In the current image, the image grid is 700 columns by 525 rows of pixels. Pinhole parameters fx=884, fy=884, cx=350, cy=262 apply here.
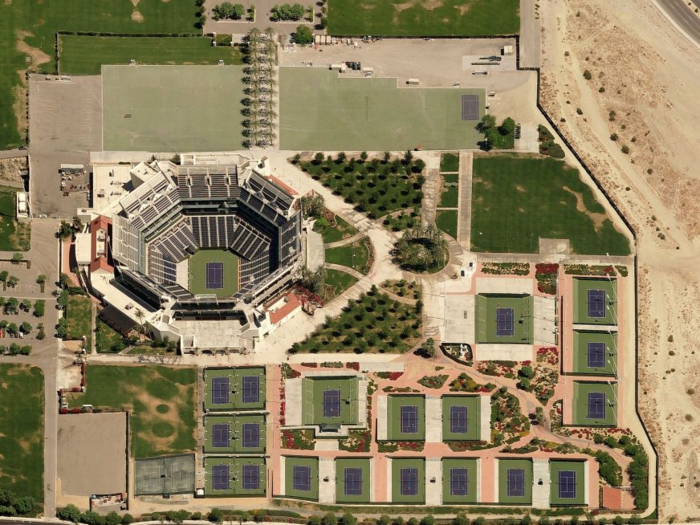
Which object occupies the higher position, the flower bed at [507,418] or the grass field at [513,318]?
the grass field at [513,318]

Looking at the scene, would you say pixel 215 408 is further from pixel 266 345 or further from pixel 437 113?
pixel 437 113

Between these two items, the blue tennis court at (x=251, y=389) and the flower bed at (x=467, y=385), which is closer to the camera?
the blue tennis court at (x=251, y=389)

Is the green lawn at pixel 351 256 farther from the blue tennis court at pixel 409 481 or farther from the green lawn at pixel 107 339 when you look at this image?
the green lawn at pixel 107 339

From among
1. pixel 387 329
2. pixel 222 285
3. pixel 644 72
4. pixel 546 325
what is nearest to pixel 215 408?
pixel 222 285

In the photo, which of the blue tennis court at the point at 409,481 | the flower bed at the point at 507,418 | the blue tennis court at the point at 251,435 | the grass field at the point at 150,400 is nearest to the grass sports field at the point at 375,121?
the flower bed at the point at 507,418

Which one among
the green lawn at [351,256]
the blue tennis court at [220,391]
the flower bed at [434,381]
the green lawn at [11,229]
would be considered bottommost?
the blue tennis court at [220,391]

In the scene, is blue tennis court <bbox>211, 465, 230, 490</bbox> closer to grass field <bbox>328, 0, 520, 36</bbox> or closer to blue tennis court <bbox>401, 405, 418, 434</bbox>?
blue tennis court <bbox>401, 405, 418, 434</bbox>

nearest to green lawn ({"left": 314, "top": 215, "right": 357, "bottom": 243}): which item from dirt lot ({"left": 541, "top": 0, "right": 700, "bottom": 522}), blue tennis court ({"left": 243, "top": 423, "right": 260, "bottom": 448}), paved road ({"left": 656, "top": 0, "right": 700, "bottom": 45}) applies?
blue tennis court ({"left": 243, "top": 423, "right": 260, "bottom": 448})

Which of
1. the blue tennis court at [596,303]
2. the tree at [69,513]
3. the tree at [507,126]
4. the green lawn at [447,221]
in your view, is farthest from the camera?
the tree at [507,126]
